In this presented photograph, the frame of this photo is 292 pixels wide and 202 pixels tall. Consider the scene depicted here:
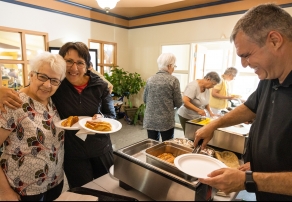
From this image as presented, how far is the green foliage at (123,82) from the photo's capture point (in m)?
4.60

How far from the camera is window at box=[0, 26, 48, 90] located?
326 centimetres

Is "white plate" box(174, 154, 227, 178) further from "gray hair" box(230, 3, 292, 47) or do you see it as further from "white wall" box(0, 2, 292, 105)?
"white wall" box(0, 2, 292, 105)

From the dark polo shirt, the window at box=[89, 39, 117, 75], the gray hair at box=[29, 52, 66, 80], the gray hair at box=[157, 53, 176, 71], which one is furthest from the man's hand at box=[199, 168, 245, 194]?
the window at box=[89, 39, 117, 75]

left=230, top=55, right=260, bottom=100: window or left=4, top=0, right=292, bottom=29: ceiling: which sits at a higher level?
left=4, top=0, right=292, bottom=29: ceiling

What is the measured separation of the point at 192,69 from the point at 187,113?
2054 millimetres

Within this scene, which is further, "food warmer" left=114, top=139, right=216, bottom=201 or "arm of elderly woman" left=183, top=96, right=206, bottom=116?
"arm of elderly woman" left=183, top=96, right=206, bottom=116

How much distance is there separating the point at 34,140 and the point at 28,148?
0.05 m

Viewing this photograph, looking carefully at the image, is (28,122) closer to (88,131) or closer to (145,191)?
(88,131)

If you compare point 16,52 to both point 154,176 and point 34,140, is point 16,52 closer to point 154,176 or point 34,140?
point 34,140

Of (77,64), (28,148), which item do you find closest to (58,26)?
(77,64)

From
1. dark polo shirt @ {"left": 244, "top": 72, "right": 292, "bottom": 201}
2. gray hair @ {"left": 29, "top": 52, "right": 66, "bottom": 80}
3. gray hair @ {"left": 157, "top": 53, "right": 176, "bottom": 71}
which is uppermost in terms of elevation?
gray hair @ {"left": 157, "top": 53, "right": 176, "bottom": 71}

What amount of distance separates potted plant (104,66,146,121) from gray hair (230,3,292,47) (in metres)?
3.91

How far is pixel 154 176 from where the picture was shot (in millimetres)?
790

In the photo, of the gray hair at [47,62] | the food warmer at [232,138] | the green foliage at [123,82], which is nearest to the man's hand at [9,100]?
the gray hair at [47,62]
